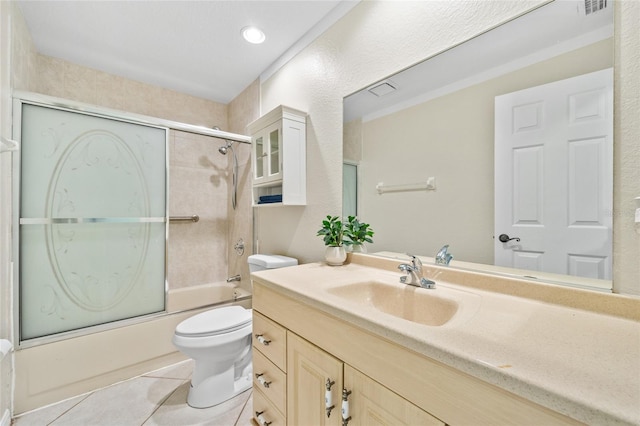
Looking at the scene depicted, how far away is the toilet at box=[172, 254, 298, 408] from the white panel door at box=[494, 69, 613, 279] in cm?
138

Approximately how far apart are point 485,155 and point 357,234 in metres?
0.69

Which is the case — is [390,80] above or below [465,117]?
above

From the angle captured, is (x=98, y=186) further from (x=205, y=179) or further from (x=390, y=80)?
(x=390, y=80)

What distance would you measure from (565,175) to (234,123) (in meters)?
2.75

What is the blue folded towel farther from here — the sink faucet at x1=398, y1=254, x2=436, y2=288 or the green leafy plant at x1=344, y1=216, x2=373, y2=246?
the sink faucet at x1=398, y1=254, x2=436, y2=288

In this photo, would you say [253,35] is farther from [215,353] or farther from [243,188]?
[215,353]

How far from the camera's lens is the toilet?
140 cm

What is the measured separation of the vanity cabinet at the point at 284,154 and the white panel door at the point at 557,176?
44.3 inches

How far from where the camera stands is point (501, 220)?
3.06ft

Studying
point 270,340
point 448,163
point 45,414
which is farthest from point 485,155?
point 45,414

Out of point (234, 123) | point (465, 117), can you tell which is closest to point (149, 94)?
point (234, 123)

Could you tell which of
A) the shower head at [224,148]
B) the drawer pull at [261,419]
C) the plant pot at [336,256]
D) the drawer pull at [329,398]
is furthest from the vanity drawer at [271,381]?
the shower head at [224,148]

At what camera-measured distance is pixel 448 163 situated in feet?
3.51

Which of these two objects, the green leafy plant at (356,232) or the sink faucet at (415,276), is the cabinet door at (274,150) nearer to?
the green leafy plant at (356,232)
